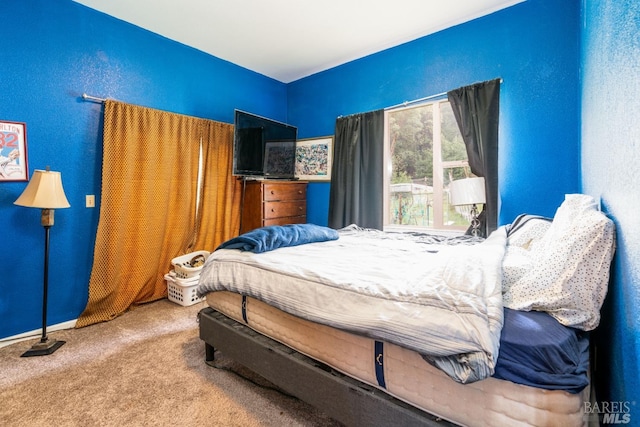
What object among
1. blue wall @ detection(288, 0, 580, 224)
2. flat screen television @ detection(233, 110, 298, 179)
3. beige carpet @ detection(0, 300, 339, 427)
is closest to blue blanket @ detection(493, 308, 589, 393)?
beige carpet @ detection(0, 300, 339, 427)

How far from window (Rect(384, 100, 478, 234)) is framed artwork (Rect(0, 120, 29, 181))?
3.31 metres

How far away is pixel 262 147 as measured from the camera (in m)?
3.72

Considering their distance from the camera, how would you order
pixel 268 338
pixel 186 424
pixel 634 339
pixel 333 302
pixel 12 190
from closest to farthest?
pixel 634 339
pixel 333 302
pixel 186 424
pixel 268 338
pixel 12 190

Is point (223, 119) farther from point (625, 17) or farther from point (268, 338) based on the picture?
point (625, 17)

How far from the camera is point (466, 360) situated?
0.88m

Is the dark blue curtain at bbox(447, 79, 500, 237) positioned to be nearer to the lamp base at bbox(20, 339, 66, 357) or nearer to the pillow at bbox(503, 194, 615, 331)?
the pillow at bbox(503, 194, 615, 331)

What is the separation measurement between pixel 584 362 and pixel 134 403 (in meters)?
1.96

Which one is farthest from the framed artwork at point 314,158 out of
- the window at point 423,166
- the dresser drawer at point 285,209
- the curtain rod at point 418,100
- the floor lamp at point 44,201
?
the floor lamp at point 44,201

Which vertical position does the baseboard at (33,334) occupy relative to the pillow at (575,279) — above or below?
below

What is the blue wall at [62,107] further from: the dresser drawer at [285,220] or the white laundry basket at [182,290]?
the dresser drawer at [285,220]

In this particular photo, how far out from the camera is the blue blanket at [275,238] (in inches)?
74.2

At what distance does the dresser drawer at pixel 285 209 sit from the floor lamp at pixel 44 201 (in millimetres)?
1867

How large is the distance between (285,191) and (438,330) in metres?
3.08

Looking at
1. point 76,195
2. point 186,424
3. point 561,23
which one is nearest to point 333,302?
point 186,424
